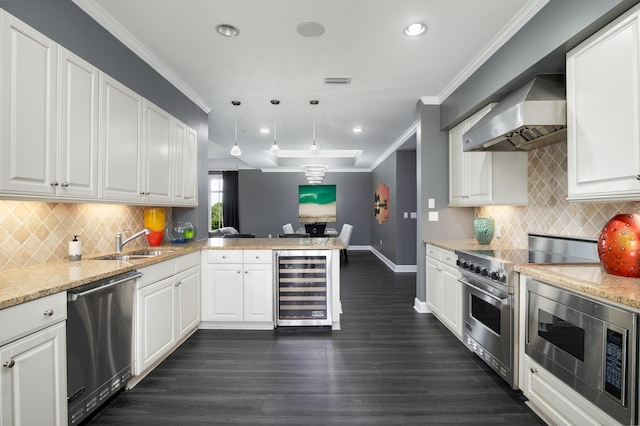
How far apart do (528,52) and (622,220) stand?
1287mm

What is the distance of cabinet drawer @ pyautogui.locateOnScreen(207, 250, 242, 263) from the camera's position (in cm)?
309

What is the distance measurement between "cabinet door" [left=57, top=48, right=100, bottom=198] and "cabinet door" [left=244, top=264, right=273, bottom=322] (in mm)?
1520

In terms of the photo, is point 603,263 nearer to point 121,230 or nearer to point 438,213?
point 438,213

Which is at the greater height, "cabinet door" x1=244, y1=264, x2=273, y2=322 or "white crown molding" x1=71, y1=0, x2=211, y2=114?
"white crown molding" x1=71, y1=0, x2=211, y2=114

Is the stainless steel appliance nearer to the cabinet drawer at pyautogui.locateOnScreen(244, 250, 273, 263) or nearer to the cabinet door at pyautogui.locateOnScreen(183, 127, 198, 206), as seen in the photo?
the cabinet drawer at pyautogui.locateOnScreen(244, 250, 273, 263)

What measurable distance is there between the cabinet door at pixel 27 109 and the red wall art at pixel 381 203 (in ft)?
20.5

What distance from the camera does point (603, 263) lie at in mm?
1645

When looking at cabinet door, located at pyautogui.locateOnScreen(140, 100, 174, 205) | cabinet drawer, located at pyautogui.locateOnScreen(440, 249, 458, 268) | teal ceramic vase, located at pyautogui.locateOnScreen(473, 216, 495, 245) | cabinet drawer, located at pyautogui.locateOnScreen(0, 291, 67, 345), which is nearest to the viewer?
cabinet drawer, located at pyautogui.locateOnScreen(0, 291, 67, 345)

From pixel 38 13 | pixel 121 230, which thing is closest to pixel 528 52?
pixel 38 13

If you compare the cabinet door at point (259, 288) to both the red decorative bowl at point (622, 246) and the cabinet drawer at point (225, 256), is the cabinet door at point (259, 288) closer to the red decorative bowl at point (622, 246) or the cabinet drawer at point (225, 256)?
the cabinet drawer at point (225, 256)

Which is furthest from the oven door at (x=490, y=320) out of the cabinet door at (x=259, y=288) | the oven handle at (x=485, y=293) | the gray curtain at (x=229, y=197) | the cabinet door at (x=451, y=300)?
the gray curtain at (x=229, y=197)

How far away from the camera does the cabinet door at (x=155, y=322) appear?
7.04ft

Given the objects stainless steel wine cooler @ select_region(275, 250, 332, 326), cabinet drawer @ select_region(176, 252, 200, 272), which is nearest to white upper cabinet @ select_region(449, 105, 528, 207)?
stainless steel wine cooler @ select_region(275, 250, 332, 326)

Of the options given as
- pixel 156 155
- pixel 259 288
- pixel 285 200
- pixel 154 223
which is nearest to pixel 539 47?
pixel 259 288
